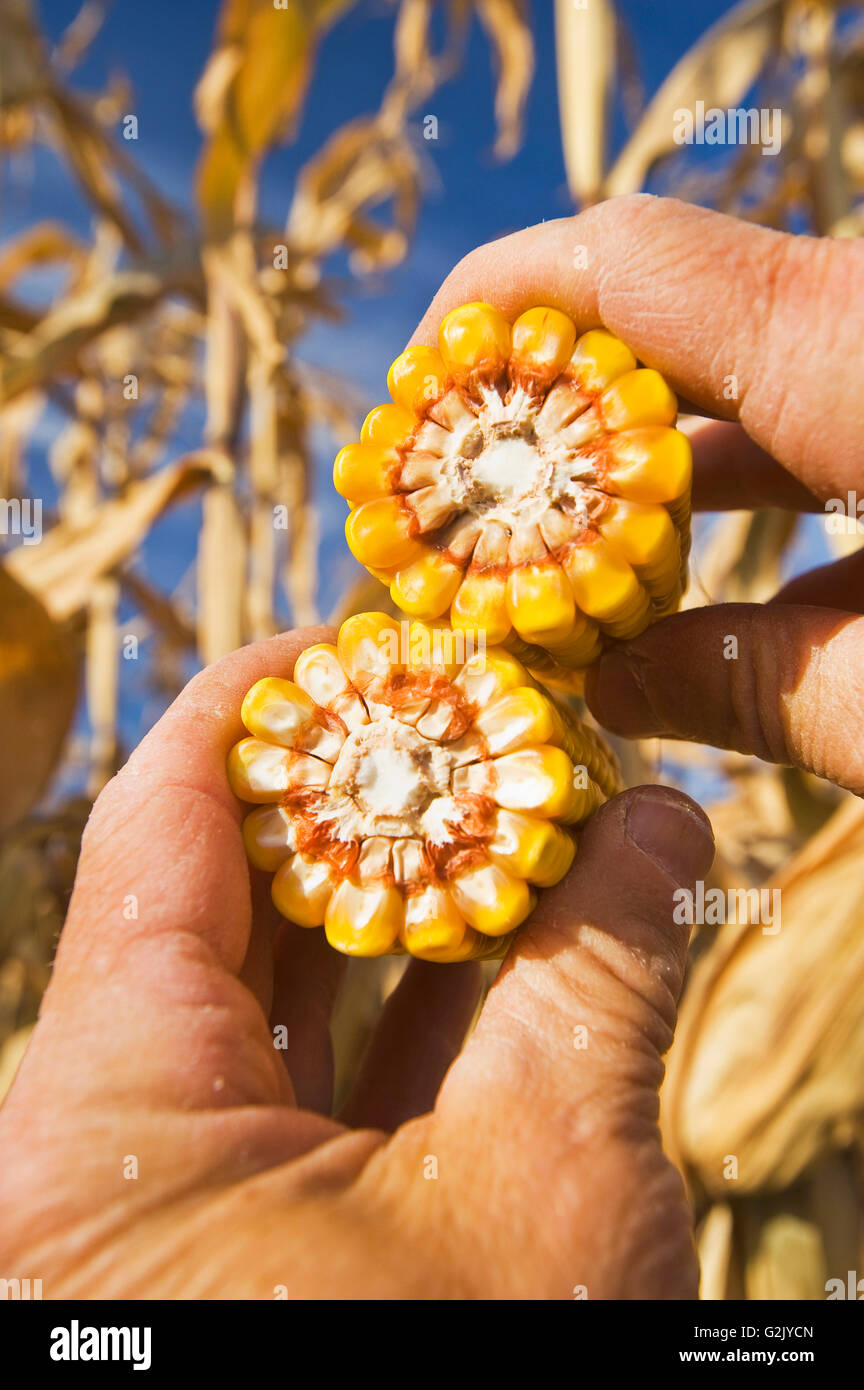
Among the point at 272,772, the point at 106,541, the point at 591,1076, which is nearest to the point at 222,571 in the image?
the point at 106,541

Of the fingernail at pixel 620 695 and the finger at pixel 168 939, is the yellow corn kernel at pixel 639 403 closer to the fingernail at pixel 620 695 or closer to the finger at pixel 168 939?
the fingernail at pixel 620 695

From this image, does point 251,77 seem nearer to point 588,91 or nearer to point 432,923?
point 588,91

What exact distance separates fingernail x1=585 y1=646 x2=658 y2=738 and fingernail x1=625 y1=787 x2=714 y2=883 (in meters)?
0.33

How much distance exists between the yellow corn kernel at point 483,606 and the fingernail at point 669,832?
319 mm

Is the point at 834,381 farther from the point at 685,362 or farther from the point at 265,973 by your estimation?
the point at 265,973

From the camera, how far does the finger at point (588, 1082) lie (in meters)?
0.99

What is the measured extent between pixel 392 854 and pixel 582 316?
89 cm

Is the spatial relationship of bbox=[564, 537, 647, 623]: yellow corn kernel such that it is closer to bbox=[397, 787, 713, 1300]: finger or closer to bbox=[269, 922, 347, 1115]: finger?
bbox=[397, 787, 713, 1300]: finger

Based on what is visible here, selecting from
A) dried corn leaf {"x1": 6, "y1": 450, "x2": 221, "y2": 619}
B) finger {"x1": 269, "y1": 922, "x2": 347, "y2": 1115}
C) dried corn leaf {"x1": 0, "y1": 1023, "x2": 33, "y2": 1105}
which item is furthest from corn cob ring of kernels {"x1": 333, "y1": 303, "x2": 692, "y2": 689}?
dried corn leaf {"x1": 0, "y1": 1023, "x2": 33, "y2": 1105}

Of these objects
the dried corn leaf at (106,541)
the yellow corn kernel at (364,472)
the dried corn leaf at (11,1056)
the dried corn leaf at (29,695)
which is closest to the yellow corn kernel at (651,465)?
the yellow corn kernel at (364,472)

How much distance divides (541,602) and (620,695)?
0.46 metres

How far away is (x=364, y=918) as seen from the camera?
1253 millimetres

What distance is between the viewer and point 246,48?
2996 mm
